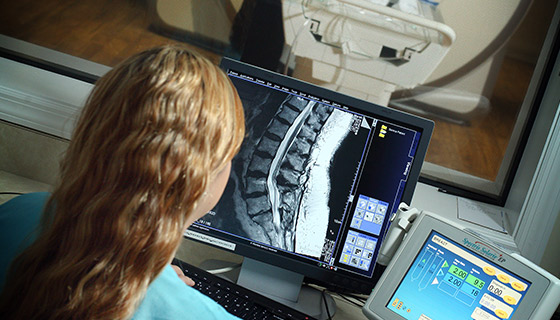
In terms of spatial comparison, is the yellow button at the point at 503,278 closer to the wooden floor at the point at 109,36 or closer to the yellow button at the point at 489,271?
the yellow button at the point at 489,271

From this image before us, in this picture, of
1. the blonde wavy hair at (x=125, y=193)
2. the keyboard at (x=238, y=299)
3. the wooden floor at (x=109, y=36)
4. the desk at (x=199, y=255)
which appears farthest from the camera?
the wooden floor at (x=109, y=36)

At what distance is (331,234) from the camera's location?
1288 mm

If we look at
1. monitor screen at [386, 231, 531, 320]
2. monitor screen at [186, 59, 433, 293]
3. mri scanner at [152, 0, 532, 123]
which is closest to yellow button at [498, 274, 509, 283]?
monitor screen at [386, 231, 531, 320]

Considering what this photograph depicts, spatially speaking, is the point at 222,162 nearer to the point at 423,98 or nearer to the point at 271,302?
the point at 271,302

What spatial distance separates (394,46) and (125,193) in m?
1.29

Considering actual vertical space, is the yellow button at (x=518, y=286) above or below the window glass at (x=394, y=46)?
below

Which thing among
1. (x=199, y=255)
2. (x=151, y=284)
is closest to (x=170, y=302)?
(x=151, y=284)

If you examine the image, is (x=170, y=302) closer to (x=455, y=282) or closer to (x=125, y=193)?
(x=125, y=193)

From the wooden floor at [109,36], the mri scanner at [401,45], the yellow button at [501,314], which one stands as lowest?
the yellow button at [501,314]

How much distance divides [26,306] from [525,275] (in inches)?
33.3

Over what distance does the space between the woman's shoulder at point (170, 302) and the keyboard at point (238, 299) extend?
1.42ft

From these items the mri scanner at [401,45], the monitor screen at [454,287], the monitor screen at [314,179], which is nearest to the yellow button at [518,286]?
the monitor screen at [454,287]

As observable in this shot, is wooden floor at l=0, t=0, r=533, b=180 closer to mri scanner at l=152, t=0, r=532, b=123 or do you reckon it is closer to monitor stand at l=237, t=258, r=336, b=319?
mri scanner at l=152, t=0, r=532, b=123

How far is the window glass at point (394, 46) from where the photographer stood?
1.81 metres
